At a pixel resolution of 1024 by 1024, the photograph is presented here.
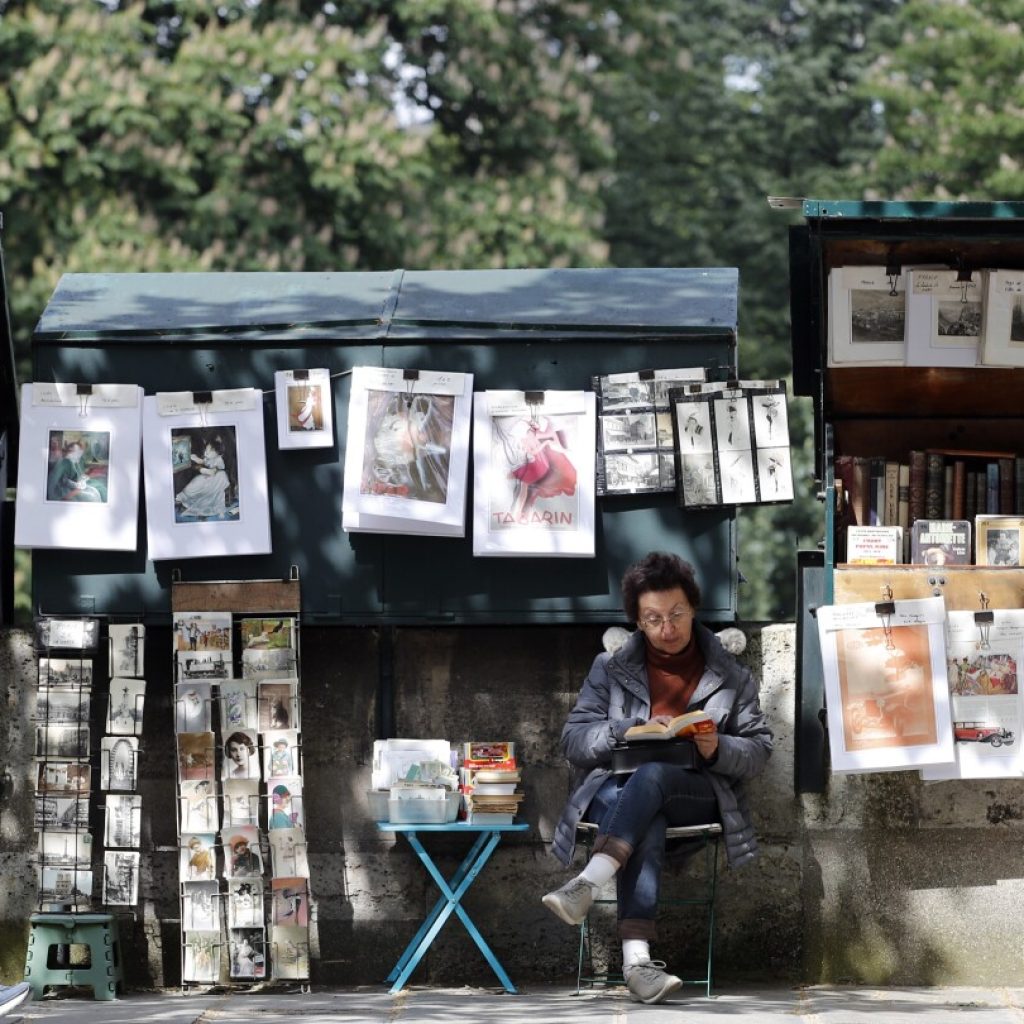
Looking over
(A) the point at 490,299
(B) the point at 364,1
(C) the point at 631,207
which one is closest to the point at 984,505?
(A) the point at 490,299

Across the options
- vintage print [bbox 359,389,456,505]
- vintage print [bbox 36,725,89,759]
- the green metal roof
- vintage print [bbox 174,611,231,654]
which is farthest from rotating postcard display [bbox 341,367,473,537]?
vintage print [bbox 36,725,89,759]

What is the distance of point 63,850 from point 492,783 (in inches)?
58.6

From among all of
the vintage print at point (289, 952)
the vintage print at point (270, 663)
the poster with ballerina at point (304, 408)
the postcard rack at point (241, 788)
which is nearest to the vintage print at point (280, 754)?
the postcard rack at point (241, 788)

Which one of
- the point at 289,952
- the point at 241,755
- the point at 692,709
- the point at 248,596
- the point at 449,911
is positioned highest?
the point at 248,596

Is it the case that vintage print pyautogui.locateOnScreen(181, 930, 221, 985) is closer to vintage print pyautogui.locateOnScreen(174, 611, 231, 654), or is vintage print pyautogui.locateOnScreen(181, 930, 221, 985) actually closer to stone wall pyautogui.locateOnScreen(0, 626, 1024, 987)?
stone wall pyautogui.locateOnScreen(0, 626, 1024, 987)

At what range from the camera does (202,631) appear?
7.24 meters

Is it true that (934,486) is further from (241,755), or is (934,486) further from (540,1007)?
(241,755)

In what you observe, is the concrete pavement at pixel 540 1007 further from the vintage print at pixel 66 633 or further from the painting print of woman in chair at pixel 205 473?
the painting print of woman in chair at pixel 205 473

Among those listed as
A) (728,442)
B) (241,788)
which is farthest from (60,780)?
(728,442)

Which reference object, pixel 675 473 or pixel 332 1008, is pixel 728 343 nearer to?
pixel 675 473

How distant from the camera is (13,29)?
59.2 ft

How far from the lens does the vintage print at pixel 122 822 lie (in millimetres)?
7242

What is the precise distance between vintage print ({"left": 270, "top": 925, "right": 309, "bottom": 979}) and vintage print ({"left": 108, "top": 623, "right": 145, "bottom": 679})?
1008 millimetres

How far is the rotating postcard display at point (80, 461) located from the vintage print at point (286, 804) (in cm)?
96
